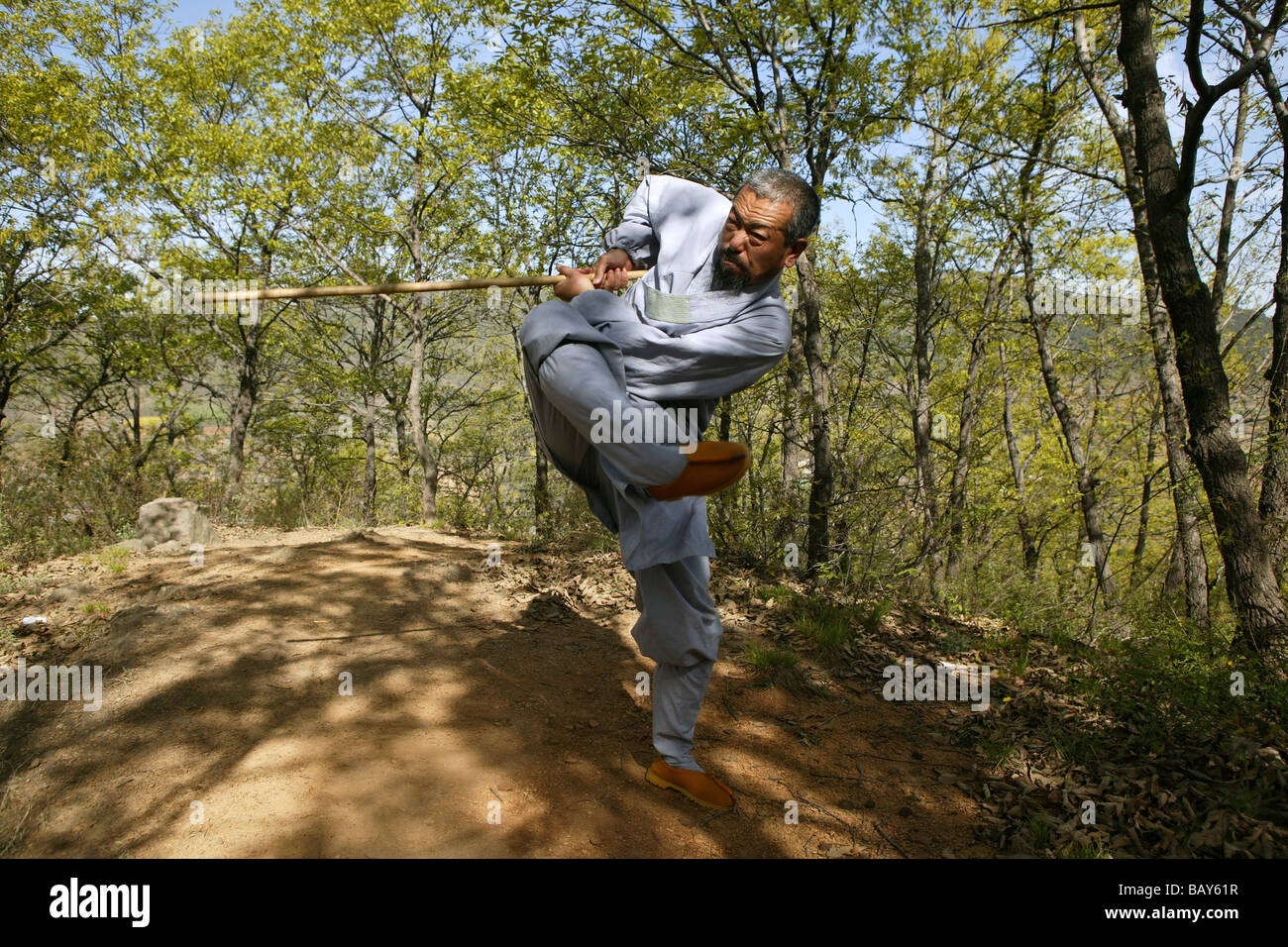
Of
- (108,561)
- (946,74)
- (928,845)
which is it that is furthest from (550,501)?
(928,845)

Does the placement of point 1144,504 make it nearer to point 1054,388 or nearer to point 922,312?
point 1054,388

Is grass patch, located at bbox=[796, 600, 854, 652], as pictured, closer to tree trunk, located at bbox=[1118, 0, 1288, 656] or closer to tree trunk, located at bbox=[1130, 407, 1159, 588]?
→ tree trunk, located at bbox=[1118, 0, 1288, 656]

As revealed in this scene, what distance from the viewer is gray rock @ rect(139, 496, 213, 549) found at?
23.4ft

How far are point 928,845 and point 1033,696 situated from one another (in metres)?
1.60

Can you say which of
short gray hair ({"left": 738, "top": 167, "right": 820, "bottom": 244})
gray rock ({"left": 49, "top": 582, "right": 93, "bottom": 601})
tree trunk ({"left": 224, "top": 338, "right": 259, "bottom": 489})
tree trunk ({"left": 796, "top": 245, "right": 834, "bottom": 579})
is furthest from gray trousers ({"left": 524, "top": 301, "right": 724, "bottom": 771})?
tree trunk ({"left": 224, "top": 338, "right": 259, "bottom": 489})

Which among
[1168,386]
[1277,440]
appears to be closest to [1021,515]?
[1168,386]

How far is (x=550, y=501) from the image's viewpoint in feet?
39.9

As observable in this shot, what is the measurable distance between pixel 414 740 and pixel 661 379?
1.90 metres

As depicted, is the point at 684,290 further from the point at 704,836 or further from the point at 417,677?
the point at 417,677

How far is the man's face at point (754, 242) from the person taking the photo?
247cm

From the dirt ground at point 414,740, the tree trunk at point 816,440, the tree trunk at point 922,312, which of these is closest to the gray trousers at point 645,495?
the dirt ground at point 414,740

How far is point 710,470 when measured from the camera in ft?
7.21

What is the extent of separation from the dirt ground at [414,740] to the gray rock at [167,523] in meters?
2.09

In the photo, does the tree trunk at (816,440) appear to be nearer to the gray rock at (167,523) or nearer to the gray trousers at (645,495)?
the gray trousers at (645,495)
